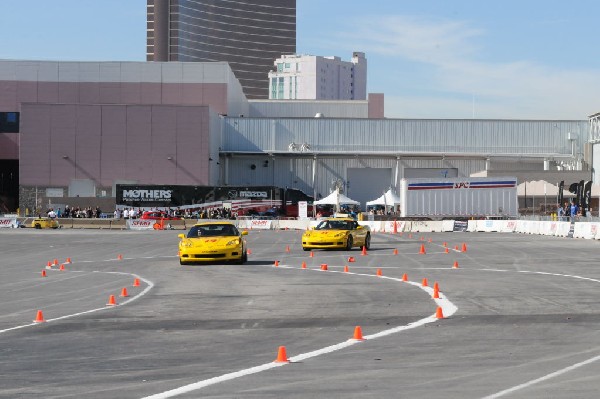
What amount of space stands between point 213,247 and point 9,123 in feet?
248

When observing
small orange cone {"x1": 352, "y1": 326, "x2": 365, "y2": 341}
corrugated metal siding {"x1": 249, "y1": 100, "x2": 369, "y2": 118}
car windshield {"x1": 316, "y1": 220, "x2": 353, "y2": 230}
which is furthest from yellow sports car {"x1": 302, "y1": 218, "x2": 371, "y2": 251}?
corrugated metal siding {"x1": 249, "y1": 100, "x2": 369, "y2": 118}

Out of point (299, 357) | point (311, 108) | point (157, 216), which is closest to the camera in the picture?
point (299, 357)

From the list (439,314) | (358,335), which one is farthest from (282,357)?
(439,314)

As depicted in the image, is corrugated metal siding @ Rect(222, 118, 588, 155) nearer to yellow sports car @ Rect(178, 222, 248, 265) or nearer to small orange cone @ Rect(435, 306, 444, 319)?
yellow sports car @ Rect(178, 222, 248, 265)

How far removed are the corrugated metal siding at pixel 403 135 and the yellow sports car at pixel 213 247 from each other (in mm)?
69650

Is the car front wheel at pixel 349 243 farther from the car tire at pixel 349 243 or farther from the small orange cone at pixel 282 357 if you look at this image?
the small orange cone at pixel 282 357

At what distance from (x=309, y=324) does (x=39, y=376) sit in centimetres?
542

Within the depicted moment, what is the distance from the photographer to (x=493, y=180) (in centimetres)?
7100

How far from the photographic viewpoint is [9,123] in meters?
102

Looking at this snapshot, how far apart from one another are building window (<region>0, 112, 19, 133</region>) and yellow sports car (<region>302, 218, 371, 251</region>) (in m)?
66.6

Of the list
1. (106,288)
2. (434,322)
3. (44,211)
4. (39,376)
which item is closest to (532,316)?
(434,322)

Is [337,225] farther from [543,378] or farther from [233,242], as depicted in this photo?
[543,378]

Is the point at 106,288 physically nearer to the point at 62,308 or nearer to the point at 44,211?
the point at 62,308

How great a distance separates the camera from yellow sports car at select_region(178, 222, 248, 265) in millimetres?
31000
